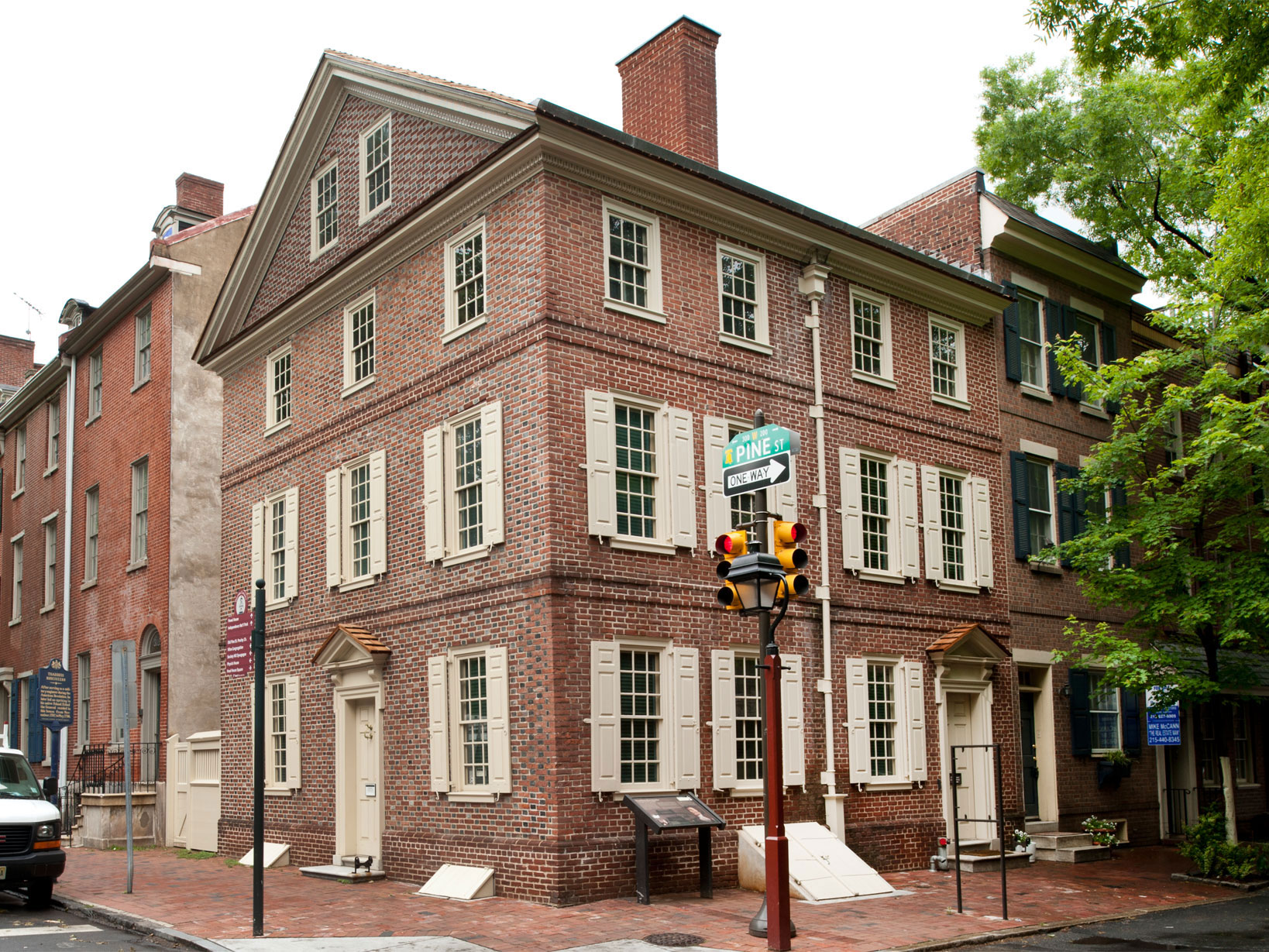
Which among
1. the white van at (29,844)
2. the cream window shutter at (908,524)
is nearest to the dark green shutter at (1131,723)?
the cream window shutter at (908,524)

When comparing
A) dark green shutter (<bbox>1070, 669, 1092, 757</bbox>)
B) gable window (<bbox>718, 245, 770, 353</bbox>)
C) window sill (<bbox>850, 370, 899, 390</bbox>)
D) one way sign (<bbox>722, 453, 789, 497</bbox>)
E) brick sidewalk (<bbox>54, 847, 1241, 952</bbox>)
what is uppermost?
gable window (<bbox>718, 245, 770, 353</bbox>)

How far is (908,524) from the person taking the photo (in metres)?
18.8

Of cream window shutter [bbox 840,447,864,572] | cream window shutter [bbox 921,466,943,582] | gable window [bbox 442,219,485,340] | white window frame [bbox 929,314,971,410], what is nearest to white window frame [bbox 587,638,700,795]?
cream window shutter [bbox 840,447,864,572]

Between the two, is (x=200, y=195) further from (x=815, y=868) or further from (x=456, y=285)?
(x=815, y=868)

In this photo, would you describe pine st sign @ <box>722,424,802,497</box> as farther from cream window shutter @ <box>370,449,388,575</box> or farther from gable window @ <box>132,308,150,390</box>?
gable window @ <box>132,308,150,390</box>

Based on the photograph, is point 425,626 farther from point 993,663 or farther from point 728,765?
point 993,663

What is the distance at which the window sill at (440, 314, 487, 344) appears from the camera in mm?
15938

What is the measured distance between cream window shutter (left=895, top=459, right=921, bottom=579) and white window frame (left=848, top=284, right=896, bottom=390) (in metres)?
1.30

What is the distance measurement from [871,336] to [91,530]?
1861cm

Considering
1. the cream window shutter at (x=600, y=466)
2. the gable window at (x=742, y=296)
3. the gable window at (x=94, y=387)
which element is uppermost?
the gable window at (x=94, y=387)

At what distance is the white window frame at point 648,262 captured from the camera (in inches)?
615

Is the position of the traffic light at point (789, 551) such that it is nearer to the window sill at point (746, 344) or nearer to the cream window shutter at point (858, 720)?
the window sill at point (746, 344)

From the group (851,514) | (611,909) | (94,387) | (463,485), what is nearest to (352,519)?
(463,485)

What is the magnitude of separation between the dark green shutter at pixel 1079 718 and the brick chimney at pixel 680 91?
1054 centimetres
